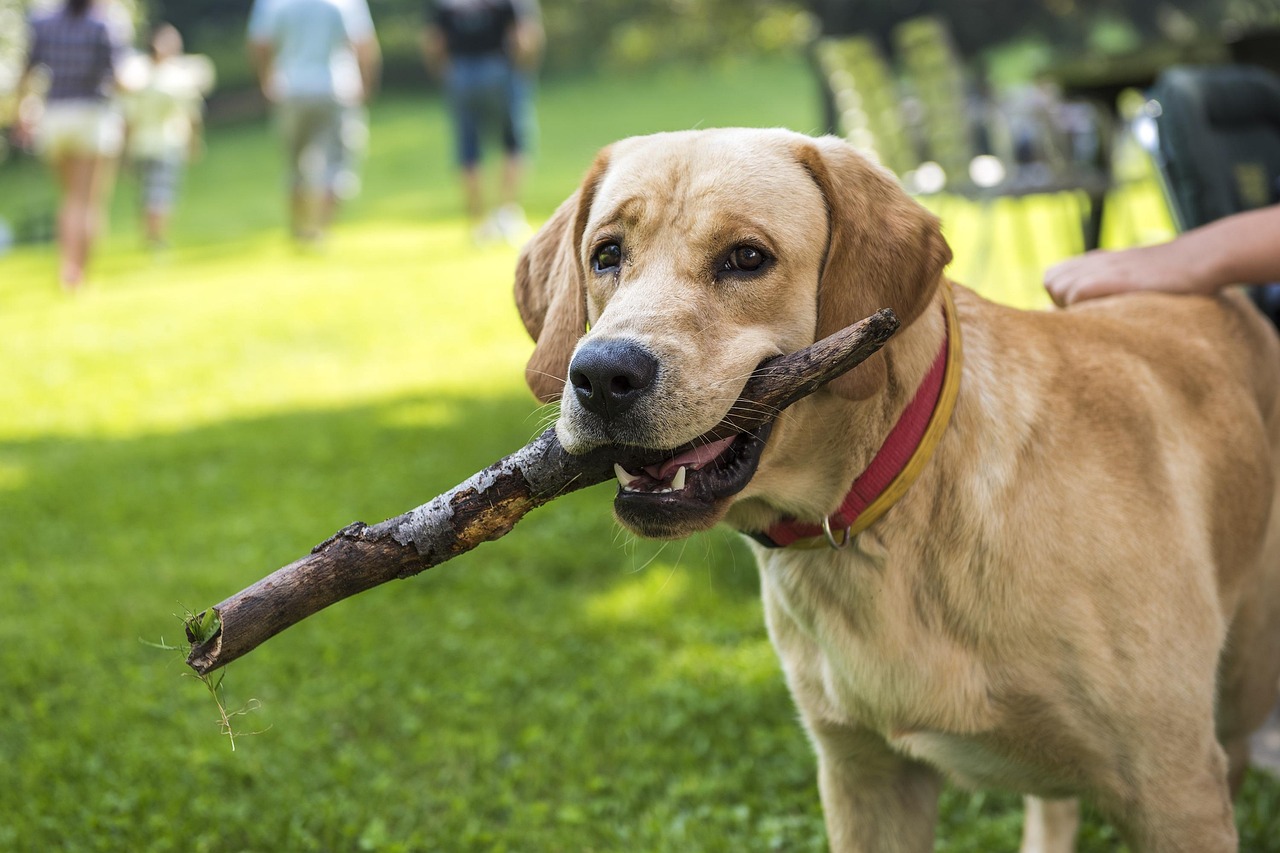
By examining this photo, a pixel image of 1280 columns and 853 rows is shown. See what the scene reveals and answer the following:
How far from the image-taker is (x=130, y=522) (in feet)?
20.2

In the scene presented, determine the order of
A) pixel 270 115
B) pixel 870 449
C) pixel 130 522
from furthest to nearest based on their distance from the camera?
pixel 270 115 < pixel 130 522 < pixel 870 449

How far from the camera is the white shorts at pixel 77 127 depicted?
37.3 ft

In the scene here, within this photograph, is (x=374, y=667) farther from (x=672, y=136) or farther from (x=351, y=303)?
(x=351, y=303)

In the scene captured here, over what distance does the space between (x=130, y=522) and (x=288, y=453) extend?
3.57 feet

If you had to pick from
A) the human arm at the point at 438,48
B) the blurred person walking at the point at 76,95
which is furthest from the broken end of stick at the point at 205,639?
the human arm at the point at 438,48

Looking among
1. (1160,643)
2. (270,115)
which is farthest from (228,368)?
(270,115)

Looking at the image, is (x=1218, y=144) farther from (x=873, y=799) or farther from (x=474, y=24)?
(x=474, y=24)

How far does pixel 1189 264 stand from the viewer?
309 cm

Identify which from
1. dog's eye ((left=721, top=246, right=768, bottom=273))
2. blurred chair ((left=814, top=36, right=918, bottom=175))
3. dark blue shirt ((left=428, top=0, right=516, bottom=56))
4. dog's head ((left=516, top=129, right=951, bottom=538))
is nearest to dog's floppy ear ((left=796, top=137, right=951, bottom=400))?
dog's head ((left=516, top=129, right=951, bottom=538))

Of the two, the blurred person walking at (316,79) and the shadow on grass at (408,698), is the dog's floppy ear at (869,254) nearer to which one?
the shadow on grass at (408,698)

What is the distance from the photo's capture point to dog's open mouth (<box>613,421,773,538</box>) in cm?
219

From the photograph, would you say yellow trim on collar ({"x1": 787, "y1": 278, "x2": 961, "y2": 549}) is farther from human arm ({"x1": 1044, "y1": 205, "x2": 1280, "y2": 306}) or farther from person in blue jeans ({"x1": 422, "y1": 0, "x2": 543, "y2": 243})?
person in blue jeans ({"x1": 422, "y1": 0, "x2": 543, "y2": 243})

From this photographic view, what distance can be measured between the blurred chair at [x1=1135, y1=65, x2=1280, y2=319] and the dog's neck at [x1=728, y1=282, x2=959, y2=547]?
168cm

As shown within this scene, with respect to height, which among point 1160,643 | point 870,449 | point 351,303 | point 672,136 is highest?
point 672,136
